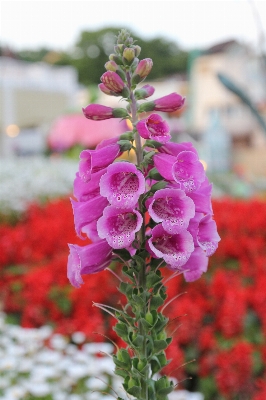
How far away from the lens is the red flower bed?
3432 mm

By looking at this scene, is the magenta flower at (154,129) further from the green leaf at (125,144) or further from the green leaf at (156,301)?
the green leaf at (156,301)

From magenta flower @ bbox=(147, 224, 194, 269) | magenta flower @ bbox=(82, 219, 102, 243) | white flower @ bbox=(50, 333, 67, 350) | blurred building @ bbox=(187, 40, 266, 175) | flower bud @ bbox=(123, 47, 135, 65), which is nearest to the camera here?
magenta flower @ bbox=(147, 224, 194, 269)

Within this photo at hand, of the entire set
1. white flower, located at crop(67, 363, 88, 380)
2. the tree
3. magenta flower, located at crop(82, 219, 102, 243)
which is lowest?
the tree

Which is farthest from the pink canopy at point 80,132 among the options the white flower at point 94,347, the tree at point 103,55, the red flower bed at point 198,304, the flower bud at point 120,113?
the tree at point 103,55

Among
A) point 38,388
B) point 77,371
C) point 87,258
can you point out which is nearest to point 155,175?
point 87,258

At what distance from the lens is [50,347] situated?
409 cm

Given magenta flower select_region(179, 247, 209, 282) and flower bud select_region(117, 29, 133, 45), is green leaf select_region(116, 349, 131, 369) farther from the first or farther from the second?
flower bud select_region(117, 29, 133, 45)

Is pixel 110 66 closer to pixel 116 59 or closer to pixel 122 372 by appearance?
pixel 116 59

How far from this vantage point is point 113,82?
46.7 inches

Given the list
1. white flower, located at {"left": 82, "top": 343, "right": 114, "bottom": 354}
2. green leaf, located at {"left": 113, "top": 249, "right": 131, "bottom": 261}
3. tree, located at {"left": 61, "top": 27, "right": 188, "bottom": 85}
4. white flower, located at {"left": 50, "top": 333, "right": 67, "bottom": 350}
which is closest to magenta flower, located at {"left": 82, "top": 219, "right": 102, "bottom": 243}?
green leaf, located at {"left": 113, "top": 249, "right": 131, "bottom": 261}

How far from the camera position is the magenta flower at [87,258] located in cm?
122

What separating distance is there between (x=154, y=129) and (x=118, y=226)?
0.22 m

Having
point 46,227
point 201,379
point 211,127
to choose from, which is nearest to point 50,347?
point 201,379

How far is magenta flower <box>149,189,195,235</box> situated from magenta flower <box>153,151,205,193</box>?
0.08ft
